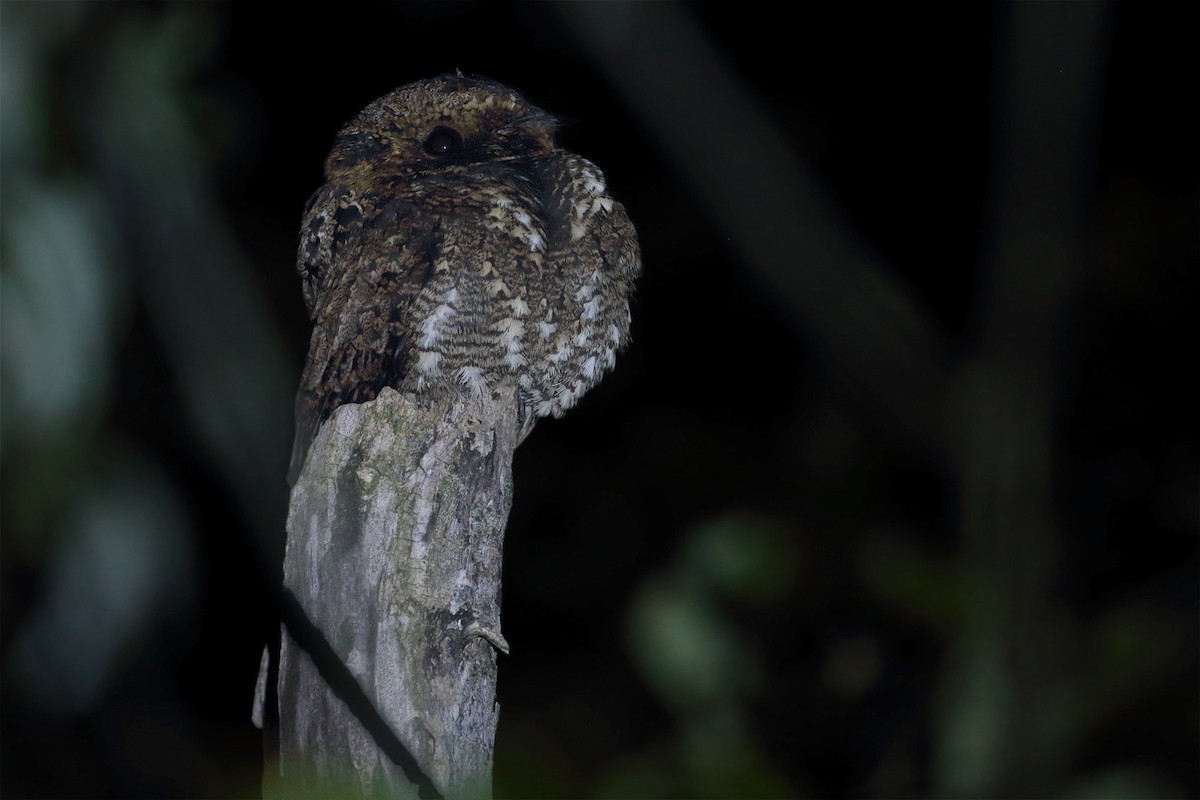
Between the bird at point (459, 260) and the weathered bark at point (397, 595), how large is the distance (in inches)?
12.4

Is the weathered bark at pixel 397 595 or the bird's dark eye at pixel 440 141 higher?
the bird's dark eye at pixel 440 141

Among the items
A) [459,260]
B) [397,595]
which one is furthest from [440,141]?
[397,595]

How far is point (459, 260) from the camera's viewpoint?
177 cm

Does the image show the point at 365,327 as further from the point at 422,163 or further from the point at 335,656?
the point at 335,656

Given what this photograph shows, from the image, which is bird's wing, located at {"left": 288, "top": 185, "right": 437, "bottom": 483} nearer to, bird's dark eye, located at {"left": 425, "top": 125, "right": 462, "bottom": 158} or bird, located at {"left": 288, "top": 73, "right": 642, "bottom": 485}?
bird, located at {"left": 288, "top": 73, "right": 642, "bottom": 485}

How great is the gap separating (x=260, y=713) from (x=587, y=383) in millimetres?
884

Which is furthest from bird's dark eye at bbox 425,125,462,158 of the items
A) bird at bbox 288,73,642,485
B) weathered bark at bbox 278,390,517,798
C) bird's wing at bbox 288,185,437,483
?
weathered bark at bbox 278,390,517,798

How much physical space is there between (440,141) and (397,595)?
1049mm

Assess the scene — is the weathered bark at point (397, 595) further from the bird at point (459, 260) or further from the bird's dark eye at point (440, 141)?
the bird's dark eye at point (440, 141)

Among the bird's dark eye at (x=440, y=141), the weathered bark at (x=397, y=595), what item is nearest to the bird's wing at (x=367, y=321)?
the bird's dark eye at (x=440, y=141)

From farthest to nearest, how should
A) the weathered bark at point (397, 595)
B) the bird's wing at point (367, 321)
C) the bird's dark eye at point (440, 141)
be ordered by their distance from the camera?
the bird's dark eye at point (440, 141) → the bird's wing at point (367, 321) → the weathered bark at point (397, 595)

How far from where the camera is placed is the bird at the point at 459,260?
5.82ft

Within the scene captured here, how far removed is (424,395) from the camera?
179 centimetres

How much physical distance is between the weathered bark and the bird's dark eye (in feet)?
2.59
